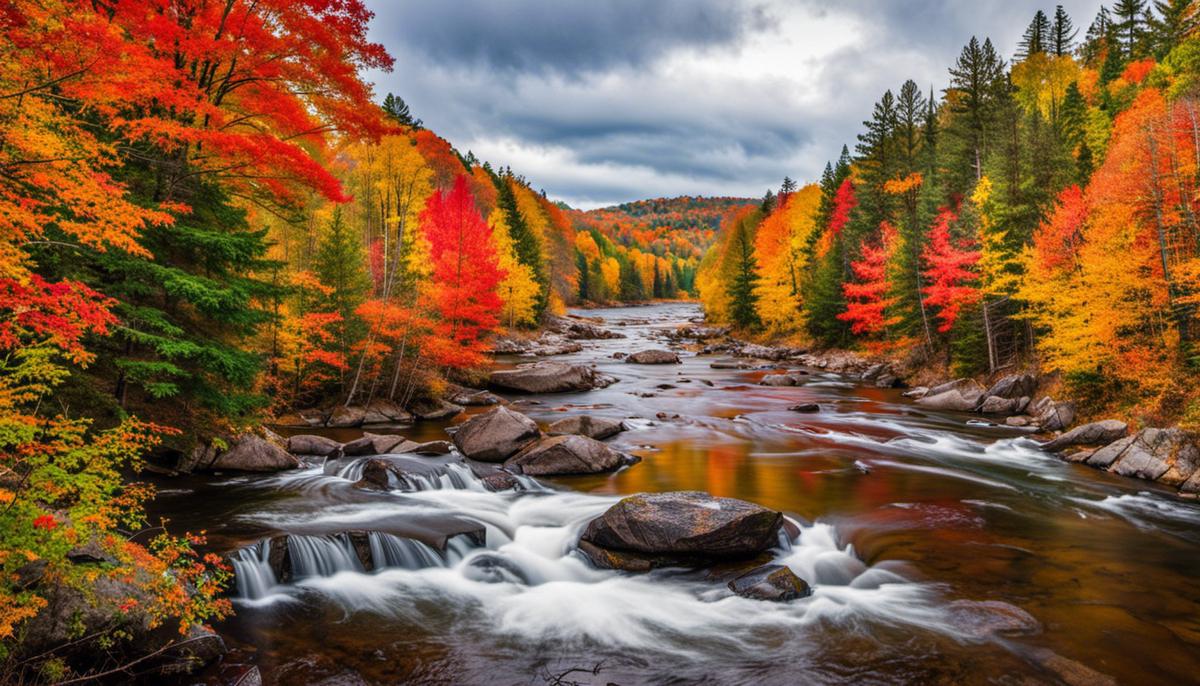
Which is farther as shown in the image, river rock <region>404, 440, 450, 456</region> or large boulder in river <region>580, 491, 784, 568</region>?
river rock <region>404, 440, 450, 456</region>

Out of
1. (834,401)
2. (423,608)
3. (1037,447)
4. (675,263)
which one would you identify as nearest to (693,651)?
(423,608)

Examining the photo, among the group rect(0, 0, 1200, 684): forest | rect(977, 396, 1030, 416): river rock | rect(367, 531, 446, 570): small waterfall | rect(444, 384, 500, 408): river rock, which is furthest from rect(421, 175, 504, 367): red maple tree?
rect(977, 396, 1030, 416): river rock

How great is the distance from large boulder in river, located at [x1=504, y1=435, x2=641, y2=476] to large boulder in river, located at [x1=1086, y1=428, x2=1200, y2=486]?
1238 cm

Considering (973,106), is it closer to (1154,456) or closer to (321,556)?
(1154,456)

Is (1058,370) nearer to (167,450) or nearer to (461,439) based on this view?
(461,439)

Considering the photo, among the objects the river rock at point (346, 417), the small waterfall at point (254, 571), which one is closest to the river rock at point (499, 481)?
the small waterfall at point (254, 571)

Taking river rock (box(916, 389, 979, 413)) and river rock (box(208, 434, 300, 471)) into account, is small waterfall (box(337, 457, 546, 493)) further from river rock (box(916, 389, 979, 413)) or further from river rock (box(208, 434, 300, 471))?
river rock (box(916, 389, 979, 413))

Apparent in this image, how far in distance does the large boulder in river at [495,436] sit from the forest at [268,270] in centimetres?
520

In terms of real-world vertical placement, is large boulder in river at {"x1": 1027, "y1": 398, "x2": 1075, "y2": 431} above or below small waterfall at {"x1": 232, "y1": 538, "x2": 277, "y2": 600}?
above

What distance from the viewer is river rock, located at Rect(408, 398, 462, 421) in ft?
68.8

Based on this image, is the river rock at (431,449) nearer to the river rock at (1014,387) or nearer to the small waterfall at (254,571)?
the small waterfall at (254,571)

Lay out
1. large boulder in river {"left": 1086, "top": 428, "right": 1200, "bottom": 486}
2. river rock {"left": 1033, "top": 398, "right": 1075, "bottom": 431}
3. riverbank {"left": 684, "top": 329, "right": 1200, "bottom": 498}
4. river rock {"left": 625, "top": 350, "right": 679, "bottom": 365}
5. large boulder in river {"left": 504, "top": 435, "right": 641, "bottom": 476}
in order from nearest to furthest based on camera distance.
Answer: large boulder in river {"left": 1086, "top": 428, "right": 1200, "bottom": 486}
riverbank {"left": 684, "top": 329, "right": 1200, "bottom": 498}
large boulder in river {"left": 504, "top": 435, "right": 641, "bottom": 476}
river rock {"left": 1033, "top": 398, "right": 1075, "bottom": 431}
river rock {"left": 625, "top": 350, "right": 679, "bottom": 365}

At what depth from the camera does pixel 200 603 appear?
563 centimetres

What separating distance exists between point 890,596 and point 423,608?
678cm
